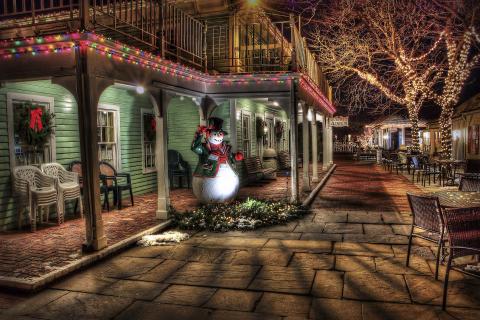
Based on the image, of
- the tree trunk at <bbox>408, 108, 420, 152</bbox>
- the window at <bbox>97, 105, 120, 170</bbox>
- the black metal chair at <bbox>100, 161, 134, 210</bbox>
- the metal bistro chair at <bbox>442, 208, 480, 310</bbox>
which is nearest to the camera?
the metal bistro chair at <bbox>442, 208, 480, 310</bbox>

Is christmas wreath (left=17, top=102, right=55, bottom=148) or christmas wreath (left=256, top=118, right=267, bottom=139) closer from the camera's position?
christmas wreath (left=17, top=102, right=55, bottom=148)

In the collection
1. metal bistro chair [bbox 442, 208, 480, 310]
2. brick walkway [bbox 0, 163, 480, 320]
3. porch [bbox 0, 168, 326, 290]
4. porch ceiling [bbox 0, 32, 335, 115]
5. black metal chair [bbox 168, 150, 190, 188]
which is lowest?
brick walkway [bbox 0, 163, 480, 320]

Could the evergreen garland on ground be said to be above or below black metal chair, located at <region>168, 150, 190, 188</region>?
below

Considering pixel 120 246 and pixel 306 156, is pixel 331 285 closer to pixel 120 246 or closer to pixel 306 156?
pixel 120 246

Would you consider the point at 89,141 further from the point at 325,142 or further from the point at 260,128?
the point at 325,142

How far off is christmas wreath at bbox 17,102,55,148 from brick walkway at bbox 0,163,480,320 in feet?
11.1

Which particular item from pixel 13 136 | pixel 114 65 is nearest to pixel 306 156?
pixel 114 65

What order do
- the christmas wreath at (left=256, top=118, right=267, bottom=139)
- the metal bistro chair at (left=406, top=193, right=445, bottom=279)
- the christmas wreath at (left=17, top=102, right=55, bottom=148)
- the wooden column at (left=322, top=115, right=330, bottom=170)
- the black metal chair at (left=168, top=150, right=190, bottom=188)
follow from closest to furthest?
the metal bistro chair at (left=406, top=193, right=445, bottom=279) → the christmas wreath at (left=17, top=102, right=55, bottom=148) → the black metal chair at (left=168, top=150, right=190, bottom=188) → the christmas wreath at (left=256, top=118, right=267, bottom=139) → the wooden column at (left=322, top=115, right=330, bottom=170)

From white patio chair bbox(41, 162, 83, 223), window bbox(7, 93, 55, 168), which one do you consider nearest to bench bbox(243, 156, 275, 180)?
white patio chair bbox(41, 162, 83, 223)

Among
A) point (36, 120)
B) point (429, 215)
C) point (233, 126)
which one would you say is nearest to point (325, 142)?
point (233, 126)

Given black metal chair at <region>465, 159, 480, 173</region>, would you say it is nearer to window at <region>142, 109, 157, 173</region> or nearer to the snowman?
the snowman

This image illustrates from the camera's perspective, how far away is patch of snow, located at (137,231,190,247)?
639cm

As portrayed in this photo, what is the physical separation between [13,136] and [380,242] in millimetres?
6926

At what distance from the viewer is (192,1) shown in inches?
483
